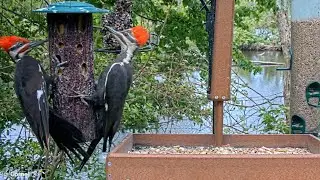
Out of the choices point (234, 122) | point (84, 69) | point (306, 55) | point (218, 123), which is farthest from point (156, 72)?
point (218, 123)

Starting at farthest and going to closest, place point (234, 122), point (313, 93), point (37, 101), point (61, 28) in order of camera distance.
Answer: point (234, 122) < point (313, 93) < point (61, 28) < point (37, 101)

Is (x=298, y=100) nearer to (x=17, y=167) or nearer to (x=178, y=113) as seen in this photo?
(x=178, y=113)

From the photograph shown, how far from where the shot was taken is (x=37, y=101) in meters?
2.92

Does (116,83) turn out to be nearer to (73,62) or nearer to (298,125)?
(73,62)

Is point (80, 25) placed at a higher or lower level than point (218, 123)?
higher

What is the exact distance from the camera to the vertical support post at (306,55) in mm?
3666

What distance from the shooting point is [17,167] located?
4.90 metres

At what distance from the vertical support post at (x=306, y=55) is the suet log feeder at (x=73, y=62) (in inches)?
46.1

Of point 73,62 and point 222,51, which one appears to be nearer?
point 222,51

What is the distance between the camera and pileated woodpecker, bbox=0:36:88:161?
9.57ft

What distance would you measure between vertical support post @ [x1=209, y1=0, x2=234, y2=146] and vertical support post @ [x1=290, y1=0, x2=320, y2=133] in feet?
2.84

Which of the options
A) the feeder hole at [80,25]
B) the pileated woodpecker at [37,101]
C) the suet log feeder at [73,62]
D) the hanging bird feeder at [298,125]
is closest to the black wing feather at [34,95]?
the pileated woodpecker at [37,101]

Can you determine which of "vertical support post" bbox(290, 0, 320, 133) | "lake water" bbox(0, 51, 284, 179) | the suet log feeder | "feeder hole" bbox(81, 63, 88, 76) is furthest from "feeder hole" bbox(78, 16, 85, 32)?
"lake water" bbox(0, 51, 284, 179)

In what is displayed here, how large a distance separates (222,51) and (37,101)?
0.79 m
